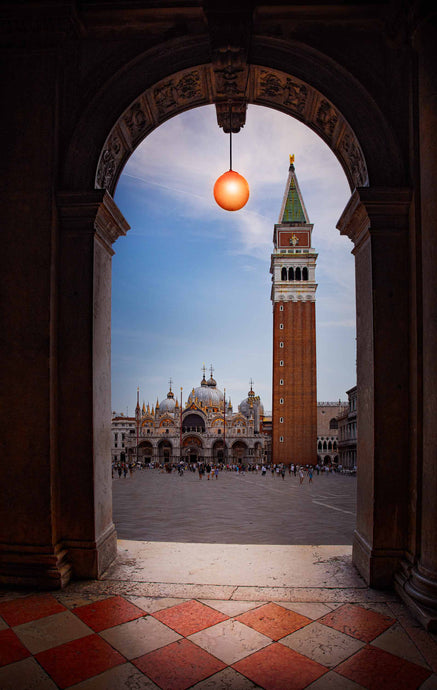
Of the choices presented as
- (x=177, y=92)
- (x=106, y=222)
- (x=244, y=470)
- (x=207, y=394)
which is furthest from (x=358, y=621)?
(x=207, y=394)

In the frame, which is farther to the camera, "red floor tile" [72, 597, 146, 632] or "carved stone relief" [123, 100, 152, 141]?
"carved stone relief" [123, 100, 152, 141]

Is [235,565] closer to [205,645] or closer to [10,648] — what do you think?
[205,645]

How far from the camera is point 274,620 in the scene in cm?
340

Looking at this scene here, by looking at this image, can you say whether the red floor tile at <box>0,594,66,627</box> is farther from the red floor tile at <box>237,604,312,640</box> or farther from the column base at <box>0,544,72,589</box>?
the red floor tile at <box>237,604,312,640</box>

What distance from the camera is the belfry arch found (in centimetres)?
410

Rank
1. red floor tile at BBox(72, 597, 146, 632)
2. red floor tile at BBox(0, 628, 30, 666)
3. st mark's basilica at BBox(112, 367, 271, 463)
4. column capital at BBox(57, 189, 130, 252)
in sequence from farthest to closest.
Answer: st mark's basilica at BBox(112, 367, 271, 463) < column capital at BBox(57, 189, 130, 252) < red floor tile at BBox(72, 597, 146, 632) < red floor tile at BBox(0, 628, 30, 666)

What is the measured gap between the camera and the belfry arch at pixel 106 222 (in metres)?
4.10

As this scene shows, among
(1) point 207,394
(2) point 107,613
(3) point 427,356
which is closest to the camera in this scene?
(2) point 107,613

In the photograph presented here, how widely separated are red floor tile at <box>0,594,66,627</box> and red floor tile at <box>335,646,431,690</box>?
2070mm

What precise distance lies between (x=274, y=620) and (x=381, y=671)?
0.83 metres

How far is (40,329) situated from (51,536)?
5.76 feet

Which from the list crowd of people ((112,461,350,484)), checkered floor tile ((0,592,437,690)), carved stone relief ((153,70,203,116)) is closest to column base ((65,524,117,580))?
checkered floor tile ((0,592,437,690))

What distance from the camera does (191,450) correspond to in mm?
77125

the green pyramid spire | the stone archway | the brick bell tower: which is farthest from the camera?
the green pyramid spire
